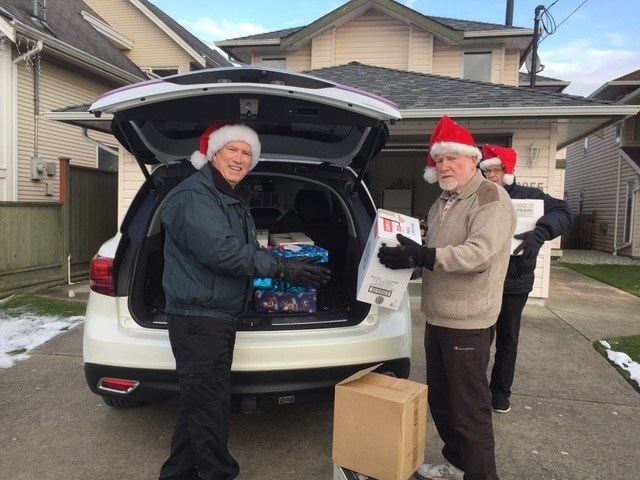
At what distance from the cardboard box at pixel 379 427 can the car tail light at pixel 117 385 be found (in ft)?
3.31

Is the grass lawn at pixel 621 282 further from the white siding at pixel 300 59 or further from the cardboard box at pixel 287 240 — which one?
the white siding at pixel 300 59

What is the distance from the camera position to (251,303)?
2.94 meters

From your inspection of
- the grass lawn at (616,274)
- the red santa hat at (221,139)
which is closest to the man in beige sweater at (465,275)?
the red santa hat at (221,139)

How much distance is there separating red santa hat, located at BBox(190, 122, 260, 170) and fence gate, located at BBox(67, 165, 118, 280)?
20.0 ft

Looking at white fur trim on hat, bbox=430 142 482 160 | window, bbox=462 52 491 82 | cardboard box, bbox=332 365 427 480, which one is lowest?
cardboard box, bbox=332 365 427 480

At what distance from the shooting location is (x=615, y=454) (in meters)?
2.69

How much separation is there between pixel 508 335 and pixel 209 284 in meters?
1.99

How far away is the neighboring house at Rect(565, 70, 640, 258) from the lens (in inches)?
534

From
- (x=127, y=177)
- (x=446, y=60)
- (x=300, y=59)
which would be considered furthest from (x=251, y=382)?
(x=300, y=59)

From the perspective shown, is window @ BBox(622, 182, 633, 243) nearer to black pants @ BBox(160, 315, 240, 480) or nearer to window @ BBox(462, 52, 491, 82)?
window @ BBox(462, 52, 491, 82)

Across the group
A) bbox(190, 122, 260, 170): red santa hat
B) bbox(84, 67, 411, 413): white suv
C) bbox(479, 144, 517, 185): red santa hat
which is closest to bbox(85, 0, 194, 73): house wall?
bbox(84, 67, 411, 413): white suv

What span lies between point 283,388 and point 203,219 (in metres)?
0.93

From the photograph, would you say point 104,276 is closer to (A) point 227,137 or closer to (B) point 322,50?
(A) point 227,137

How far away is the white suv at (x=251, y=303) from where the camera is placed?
212 centimetres
